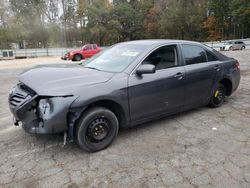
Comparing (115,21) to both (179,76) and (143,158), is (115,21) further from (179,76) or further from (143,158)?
(143,158)

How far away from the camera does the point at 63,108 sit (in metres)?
2.63

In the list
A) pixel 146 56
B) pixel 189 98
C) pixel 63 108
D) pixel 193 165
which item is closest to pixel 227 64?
pixel 189 98

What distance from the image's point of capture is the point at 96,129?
9.76ft

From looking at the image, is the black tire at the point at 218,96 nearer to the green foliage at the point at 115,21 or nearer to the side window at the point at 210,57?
the side window at the point at 210,57

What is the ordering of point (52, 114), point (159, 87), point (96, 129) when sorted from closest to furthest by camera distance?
point (52, 114)
point (96, 129)
point (159, 87)

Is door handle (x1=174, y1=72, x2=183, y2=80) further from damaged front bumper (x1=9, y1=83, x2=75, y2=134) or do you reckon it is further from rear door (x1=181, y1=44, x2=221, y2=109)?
damaged front bumper (x1=9, y1=83, x2=75, y2=134)

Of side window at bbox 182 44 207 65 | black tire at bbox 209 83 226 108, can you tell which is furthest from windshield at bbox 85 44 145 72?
black tire at bbox 209 83 226 108

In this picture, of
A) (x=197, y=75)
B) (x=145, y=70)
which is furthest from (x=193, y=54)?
(x=145, y=70)

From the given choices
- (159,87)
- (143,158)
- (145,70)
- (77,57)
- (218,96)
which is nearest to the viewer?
(143,158)

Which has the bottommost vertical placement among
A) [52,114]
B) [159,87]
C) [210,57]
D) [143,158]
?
[143,158]

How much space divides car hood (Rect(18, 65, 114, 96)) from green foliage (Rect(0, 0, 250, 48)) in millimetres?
40202

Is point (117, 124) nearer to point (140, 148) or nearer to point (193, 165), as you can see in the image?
point (140, 148)

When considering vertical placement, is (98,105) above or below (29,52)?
below

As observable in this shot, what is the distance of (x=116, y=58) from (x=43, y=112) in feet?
5.02
